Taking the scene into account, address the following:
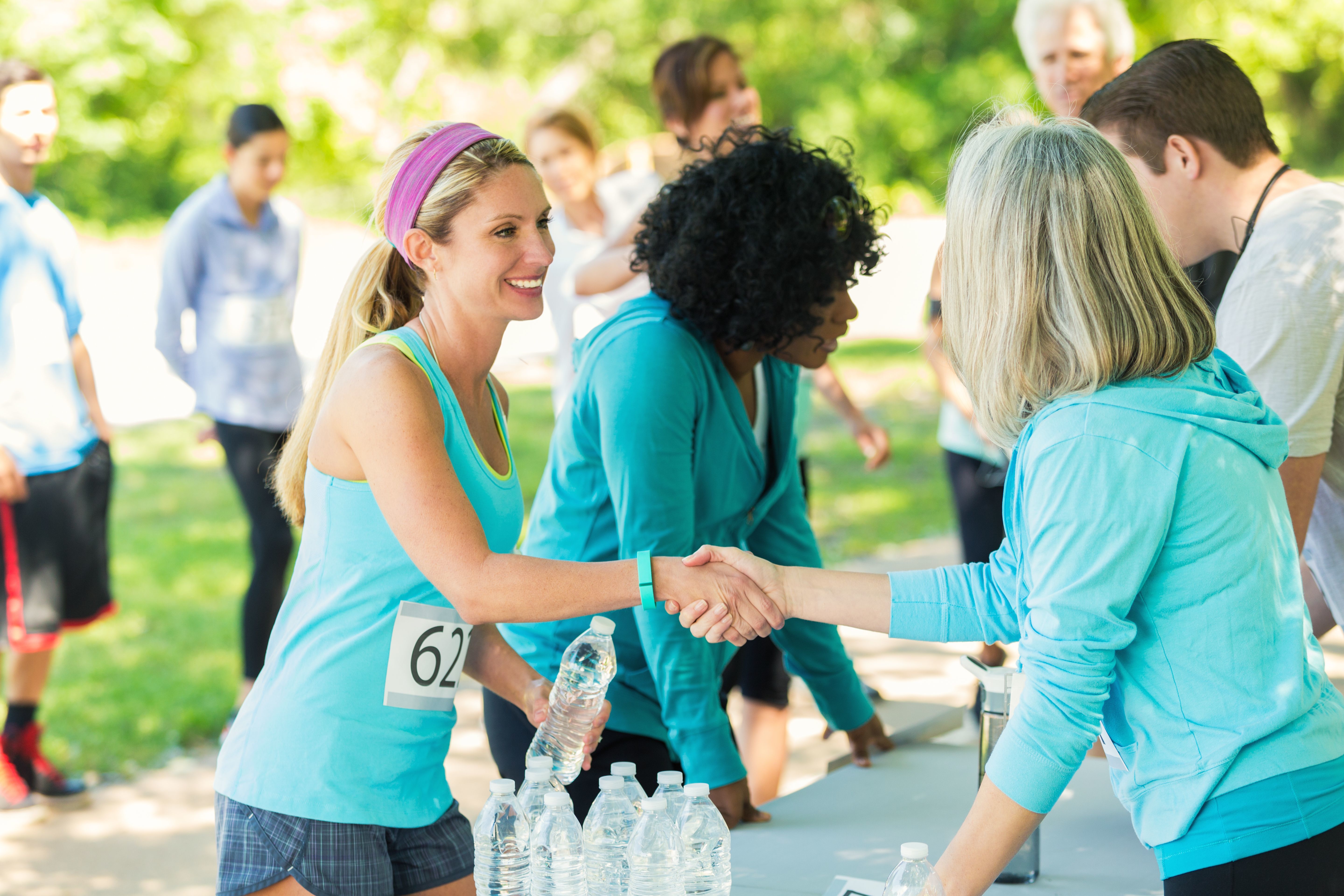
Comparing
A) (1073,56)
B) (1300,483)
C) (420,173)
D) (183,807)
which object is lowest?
(183,807)

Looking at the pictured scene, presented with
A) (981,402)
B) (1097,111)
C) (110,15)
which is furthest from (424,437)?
(110,15)

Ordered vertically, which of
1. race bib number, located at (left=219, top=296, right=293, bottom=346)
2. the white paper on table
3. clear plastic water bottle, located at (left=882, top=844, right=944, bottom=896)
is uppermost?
race bib number, located at (left=219, top=296, right=293, bottom=346)

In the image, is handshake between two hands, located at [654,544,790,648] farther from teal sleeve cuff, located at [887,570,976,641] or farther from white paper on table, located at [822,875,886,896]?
white paper on table, located at [822,875,886,896]

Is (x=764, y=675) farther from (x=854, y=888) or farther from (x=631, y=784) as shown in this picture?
(x=631, y=784)

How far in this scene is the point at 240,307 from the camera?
17.8 feet

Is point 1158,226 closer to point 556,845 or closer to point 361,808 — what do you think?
point 556,845

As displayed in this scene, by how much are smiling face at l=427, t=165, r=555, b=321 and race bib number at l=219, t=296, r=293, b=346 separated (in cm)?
347

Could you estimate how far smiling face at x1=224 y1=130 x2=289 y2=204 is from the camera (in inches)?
212

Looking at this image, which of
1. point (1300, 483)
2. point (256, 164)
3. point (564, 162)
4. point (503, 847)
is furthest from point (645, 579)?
point (256, 164)

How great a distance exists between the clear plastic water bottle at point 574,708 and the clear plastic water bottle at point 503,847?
0.32 m

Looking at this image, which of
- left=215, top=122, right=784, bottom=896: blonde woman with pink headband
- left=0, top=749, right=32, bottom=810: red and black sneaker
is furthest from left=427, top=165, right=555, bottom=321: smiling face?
left=0, top=749, right=32, bottom=810: red and black sneaker

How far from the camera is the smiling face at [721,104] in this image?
4773mm

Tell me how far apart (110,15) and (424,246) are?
23.8 meters

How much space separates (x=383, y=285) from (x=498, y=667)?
75cm
